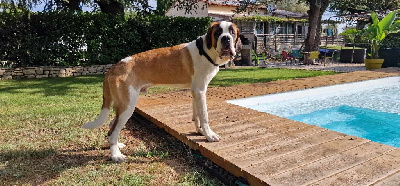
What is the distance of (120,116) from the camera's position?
357 cm

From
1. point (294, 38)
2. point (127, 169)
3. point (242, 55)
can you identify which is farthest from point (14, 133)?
point (294, 38)

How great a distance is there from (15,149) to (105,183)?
1866 millimetres

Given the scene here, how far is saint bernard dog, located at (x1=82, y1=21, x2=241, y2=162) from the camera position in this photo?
11.5 ft

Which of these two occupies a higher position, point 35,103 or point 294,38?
point 294,38

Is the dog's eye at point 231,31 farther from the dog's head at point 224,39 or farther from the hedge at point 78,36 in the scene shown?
the hedge at point 78,36

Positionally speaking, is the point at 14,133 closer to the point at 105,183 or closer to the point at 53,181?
the point at 53,181

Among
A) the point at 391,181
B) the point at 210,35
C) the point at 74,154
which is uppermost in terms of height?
the point at 210,35

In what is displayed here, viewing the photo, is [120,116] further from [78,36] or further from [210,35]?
[78,36]

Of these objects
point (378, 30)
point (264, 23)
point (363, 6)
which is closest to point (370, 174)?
point (378, 30)

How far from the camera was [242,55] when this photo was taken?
58.5 ft

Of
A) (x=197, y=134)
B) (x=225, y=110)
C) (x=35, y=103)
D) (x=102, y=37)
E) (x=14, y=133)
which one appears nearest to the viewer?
(x=197, y=134)

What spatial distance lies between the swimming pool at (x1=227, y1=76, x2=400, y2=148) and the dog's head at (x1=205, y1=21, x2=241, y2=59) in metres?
3.42

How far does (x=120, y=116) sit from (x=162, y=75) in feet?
2.30

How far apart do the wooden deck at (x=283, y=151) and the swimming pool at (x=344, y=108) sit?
2250 millimetres
